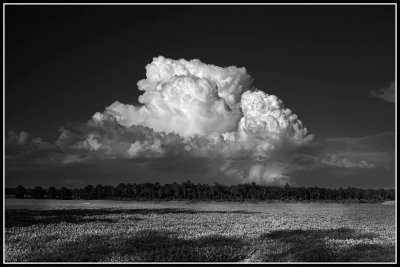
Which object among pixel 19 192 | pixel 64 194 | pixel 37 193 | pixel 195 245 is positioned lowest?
pixel 195 245

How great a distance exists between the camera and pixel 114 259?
18.8 m

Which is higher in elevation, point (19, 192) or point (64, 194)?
point (19, 192)

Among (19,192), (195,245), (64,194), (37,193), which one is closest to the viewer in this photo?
(195,245)

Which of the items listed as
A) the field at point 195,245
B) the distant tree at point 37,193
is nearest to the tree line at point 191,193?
the distant tree at point 37,193

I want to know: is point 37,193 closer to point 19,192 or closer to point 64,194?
point 64,194

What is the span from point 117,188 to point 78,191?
11.3m

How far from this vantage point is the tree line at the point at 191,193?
12244cm

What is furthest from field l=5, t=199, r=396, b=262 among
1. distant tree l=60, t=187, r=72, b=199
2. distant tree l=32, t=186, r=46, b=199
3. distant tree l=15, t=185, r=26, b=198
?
distant tree l=60, t=187, r=72, b=199

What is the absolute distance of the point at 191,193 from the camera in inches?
5037

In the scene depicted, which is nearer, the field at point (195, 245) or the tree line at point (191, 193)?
the field at point (195, 245)

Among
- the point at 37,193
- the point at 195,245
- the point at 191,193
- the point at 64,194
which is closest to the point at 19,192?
the point at 37,193

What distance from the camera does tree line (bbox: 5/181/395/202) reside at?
12244 centimetres

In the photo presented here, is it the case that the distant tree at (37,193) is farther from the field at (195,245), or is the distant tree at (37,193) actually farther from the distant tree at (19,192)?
the field at (195,245)

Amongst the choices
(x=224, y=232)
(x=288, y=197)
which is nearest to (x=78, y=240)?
(x=224, y=232)
